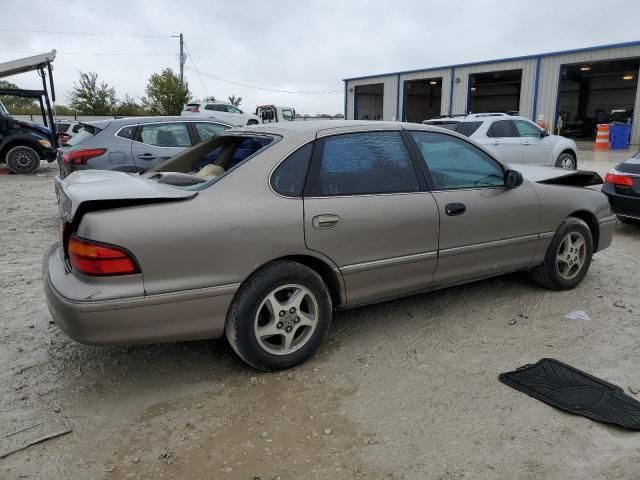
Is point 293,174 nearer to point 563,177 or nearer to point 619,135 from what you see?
point 563,177

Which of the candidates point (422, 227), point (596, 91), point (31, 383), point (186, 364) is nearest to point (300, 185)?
point (422, 227)

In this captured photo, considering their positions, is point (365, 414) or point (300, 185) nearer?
point (365, 414)

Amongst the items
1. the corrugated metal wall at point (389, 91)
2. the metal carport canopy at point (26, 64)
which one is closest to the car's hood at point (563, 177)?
the metal carport canopy at point (26, 64)

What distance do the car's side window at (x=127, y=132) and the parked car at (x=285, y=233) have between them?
353 centimetres

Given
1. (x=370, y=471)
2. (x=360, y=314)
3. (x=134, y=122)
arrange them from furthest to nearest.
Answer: (x=134, y=122), (x=360, y=314), (x=370, y=471)

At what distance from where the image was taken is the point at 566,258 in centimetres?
465

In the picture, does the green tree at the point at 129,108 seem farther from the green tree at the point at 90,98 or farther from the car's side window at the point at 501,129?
the car's side window at the point at 501,129

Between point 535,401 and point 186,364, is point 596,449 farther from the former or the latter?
point 186,364

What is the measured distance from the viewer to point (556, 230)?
4504mm

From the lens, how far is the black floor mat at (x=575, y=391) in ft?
9.28

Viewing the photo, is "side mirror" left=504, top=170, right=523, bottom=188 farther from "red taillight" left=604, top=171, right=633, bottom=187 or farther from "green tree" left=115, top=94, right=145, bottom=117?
"green tree" left=115, top=94, right=145, bottom=117

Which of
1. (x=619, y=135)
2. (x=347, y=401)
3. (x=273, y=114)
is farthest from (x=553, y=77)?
(x=347, y=401)

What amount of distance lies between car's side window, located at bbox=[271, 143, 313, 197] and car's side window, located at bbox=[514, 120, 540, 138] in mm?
9478

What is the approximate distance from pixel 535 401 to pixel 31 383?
120 inches
